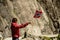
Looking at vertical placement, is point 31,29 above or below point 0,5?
below

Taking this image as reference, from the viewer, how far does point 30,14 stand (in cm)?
2130

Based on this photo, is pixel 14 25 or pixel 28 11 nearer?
pixel 14 25

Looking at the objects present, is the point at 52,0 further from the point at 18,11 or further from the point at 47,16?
the point at 18,11

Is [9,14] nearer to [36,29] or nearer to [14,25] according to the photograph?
[36,29]

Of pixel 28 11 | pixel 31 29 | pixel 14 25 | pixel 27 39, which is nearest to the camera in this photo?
pixel 14 25

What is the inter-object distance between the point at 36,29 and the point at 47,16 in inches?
147

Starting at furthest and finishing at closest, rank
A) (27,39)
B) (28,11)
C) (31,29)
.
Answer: (28,11) < (31,29) < (27,39)

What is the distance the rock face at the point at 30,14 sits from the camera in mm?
19875

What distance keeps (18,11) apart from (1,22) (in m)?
1.69

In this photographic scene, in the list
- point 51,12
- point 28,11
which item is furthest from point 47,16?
→ point 28,11

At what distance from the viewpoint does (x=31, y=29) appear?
19.7m

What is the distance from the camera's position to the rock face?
19.9 metres

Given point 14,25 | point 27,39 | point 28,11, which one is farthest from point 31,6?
point 14,25

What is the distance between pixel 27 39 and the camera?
16141 millimetres
